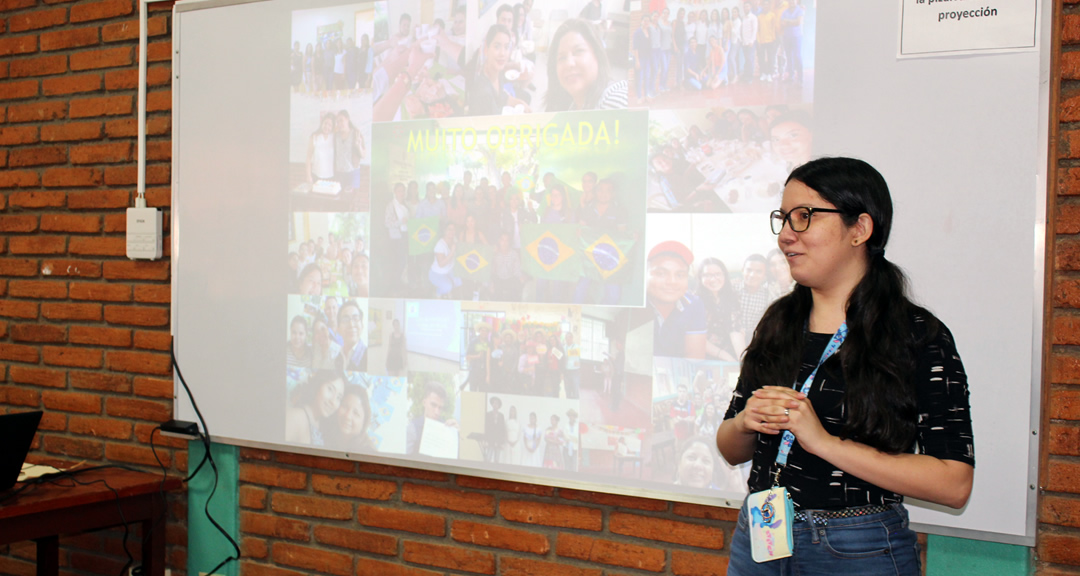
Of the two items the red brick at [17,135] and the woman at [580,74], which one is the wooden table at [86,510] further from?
the woman at [580,74]

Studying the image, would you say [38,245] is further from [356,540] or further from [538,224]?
[538,224]

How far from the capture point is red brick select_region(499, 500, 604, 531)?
2160 mm

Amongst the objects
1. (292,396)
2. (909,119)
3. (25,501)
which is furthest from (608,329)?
(25,501)

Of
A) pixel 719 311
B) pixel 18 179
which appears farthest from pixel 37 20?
pixel 719 311

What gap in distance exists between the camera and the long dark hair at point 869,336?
127 centimetres

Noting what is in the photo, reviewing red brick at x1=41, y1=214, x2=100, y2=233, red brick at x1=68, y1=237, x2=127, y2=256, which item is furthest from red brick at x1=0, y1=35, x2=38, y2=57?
red brick at x1=68, y1=237, x2=127, y2=256

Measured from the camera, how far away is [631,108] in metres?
2.07

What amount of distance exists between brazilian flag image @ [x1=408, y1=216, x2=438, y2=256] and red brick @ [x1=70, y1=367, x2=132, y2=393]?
4.18ft

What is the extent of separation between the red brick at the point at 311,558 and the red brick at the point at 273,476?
7.9 inches

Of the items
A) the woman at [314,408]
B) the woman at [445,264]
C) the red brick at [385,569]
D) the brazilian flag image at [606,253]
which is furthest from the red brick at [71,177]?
the brazilian flag image at [606,253]

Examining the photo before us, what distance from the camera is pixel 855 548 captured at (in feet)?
4.25

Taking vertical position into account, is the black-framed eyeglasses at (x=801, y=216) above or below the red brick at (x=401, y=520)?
above

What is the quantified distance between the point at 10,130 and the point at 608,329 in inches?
97.9

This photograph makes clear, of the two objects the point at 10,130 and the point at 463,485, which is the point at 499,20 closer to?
the point at 463,485
